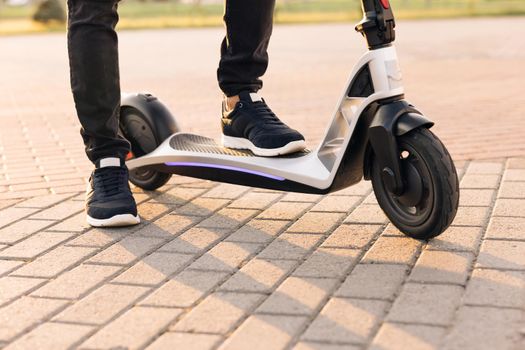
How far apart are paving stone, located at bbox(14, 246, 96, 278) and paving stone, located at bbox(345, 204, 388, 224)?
35.0 inches

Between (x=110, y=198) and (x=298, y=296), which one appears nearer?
(x=298, y=296)

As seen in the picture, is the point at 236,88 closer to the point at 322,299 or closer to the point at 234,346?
the point at 322,299

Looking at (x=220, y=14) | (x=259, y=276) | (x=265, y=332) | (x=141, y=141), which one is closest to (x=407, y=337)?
(x=265, y=332)

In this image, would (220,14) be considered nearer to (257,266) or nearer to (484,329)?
(257,266)

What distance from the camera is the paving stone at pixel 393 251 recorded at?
268 cm

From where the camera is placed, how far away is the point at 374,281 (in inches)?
98.3

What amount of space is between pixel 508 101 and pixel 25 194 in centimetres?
357

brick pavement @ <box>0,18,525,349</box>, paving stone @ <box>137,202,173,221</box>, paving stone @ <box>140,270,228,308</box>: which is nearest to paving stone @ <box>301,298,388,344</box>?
brick pavement @ <box>0,18,525,349</box>

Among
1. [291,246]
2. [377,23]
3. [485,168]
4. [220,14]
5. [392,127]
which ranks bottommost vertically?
[220,14]

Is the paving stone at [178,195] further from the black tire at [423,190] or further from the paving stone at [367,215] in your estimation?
the black tire at [423,190]

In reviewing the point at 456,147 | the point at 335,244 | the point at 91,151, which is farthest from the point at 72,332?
the point at 456,147

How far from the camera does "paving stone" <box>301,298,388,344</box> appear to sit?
2.11 m

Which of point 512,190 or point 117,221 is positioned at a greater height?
point 117,221

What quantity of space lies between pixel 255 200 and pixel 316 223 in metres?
0.43
